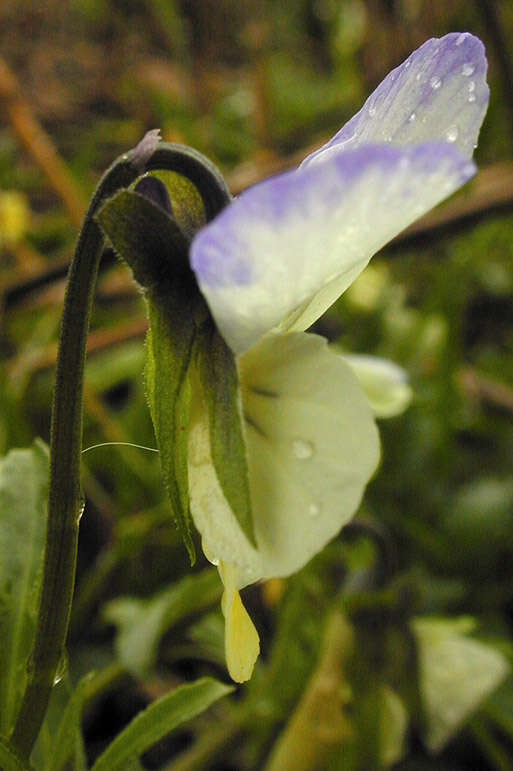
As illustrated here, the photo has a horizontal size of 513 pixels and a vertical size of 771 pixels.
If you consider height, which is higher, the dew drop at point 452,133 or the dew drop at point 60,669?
the dew drop at point 452,133

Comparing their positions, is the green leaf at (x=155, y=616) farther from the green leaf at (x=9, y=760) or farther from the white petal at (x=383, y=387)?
the green leaf at (x=9, y=760)

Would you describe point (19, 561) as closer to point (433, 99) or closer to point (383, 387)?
point (433, 99)

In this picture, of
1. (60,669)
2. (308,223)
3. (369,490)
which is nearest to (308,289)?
(308,223)

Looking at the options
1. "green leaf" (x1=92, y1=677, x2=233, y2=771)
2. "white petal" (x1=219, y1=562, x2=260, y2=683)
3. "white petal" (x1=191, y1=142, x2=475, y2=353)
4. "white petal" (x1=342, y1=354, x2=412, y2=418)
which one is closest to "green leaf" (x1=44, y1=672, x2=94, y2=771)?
"green leaf" (x1=92, y1=677, x2=233, y2=771)

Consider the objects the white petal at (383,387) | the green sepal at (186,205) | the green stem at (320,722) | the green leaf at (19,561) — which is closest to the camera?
the green sepal at (186,205)

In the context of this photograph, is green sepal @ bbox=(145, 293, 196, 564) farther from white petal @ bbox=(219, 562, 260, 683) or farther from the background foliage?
the background foliage

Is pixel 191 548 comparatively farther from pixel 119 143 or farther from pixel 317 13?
pixel 317 13

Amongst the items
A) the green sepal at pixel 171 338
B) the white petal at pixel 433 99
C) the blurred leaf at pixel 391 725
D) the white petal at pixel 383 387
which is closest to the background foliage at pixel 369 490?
the blurred leaf at pixel 391 725
